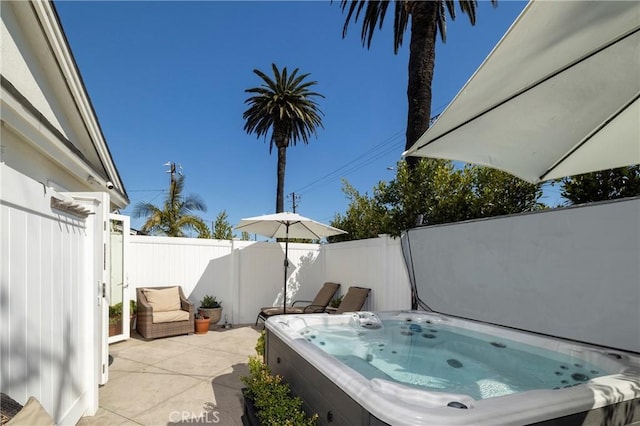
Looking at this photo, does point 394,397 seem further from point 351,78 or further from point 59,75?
→ point 351,78

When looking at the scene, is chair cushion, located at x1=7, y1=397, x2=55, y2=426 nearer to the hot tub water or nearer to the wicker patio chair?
the hot tub water

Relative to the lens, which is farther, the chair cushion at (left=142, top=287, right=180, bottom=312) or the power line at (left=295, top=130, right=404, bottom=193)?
the power line at (left=295, top=130, right=404, bottom=193)

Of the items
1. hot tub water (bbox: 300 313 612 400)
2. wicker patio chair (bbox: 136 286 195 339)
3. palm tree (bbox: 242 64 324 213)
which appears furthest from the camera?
palm tree (bbox: 242 64 324 213)

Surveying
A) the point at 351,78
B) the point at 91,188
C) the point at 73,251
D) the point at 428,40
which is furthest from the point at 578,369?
the point at 351,78

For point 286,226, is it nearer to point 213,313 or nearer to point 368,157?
point 213,313

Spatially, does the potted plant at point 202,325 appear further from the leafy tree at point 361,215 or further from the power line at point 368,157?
the power line at point 368,157

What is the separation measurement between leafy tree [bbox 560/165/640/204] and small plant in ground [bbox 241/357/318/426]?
397 centimetres

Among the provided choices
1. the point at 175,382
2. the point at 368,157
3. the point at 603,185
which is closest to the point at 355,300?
the point at 175,382

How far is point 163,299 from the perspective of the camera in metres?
7.04

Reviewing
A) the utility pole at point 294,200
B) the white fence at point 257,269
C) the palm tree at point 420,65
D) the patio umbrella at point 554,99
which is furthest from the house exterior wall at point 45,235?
the utility pole at point 294,200

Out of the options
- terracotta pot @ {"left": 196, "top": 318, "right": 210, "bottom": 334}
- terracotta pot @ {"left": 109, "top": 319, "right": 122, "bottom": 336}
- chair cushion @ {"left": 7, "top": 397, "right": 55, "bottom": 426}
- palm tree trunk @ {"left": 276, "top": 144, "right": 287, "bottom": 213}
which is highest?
palm tree trunk @ {"left": 276, "top": 144, "right": 287, "bottom": 213}

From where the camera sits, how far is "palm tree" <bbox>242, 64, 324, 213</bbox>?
13.8m

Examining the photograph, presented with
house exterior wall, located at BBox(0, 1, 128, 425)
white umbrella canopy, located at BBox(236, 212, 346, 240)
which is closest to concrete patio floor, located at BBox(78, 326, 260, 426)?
house exterior wall, located at BBox(0, 1, 128, 425)

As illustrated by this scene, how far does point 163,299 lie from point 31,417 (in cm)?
595
